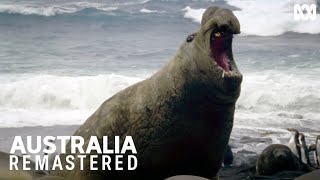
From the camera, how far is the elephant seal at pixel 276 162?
4.83 metres

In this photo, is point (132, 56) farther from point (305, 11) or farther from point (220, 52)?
point (220, 52)

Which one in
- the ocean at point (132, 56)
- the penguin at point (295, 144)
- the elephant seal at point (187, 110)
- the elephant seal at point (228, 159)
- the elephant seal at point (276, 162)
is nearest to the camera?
the elephant seal at point (187, 110)

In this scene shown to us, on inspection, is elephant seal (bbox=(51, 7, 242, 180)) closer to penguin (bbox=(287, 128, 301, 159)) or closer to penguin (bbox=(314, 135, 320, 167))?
penguin (bbox=(287, 128, 301, 159))

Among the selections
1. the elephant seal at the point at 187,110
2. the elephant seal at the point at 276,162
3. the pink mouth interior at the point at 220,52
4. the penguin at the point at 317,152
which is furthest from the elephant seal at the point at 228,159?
the pink mouth interior at the point at 220,52

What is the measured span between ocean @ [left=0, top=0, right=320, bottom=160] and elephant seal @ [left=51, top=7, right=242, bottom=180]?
2.22 metres

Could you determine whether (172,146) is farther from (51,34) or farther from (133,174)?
(51,34)

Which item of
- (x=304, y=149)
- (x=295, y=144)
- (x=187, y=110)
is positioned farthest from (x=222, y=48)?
(x=304, y=149)

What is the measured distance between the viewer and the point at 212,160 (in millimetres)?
3195

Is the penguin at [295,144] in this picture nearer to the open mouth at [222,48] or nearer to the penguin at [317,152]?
the penguin at [317,152]

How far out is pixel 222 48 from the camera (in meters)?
3.16

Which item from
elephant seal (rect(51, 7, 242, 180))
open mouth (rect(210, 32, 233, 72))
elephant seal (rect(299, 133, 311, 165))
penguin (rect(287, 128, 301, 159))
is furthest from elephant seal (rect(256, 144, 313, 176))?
open mouth (rect(210, 32, 233, 72))

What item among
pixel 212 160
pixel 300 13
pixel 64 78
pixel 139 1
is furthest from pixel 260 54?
pixel 212 160

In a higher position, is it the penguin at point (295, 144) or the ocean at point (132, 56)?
the ocean at point (132, 56)

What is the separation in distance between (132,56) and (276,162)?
1.78 metres
